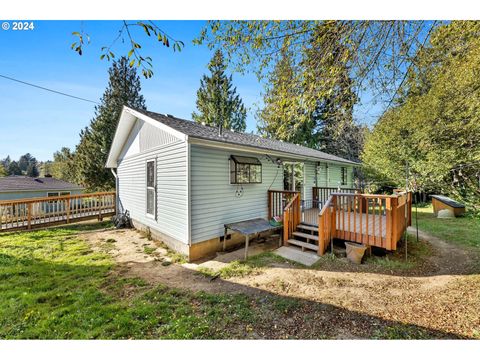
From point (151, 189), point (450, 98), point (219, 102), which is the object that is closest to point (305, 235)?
point (450, 98)

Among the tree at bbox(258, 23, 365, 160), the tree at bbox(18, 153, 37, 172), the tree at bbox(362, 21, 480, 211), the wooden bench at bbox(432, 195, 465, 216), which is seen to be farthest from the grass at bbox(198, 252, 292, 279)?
the tree at bbox(18, 153, 37, 172)

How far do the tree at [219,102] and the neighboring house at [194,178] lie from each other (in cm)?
1346

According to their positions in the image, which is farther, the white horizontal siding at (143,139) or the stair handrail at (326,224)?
the white horizontal siding at (143,139)

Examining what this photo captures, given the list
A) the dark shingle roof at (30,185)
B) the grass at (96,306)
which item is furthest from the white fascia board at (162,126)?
the dark shingle roof at (30,185)

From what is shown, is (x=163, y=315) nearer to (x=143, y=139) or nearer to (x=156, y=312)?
(x=156, y=312)

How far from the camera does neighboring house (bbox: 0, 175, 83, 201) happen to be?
52.3 feet

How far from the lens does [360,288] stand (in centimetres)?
343

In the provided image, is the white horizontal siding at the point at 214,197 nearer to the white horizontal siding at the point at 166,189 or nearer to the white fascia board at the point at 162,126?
the white horizontal siding at the point at 166,189

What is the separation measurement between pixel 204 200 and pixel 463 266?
5941 millimetres

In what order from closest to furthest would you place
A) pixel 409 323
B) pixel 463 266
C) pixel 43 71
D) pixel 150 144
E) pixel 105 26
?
pixel 105 26
pixel 409 323
pixel 43 71
pixel 463 266
pixel 150 144

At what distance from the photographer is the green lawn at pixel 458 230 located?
19.5 ft

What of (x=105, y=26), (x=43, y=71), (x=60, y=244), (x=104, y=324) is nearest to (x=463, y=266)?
(x=104, y=324)

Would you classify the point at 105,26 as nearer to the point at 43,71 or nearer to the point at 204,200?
the point at 43,71

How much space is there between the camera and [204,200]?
17.2 feet
